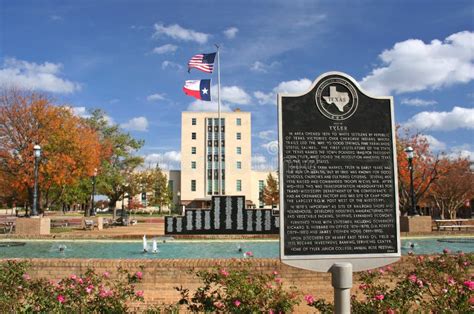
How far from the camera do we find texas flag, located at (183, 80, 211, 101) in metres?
36.9

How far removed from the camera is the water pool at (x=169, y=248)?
15664mm

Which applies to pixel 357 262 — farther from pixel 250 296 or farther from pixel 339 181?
pixel 250 296

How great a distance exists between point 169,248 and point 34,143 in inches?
599

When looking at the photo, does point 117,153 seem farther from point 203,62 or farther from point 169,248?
point 169,248

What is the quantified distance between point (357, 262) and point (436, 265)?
7.63ft

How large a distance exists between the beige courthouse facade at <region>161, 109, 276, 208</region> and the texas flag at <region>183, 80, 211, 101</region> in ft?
116

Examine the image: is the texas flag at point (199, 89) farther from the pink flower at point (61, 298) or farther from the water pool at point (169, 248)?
the pink flower at point (61, 298)

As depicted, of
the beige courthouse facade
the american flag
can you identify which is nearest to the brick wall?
the american flag

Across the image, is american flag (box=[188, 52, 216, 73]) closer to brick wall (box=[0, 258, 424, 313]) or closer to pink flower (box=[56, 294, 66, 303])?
brick wall (box=[0, 258, 424, 313])

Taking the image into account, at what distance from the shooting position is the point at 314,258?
215 inches

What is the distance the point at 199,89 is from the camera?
1458 inches

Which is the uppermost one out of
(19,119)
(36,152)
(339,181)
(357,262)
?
(19,119)

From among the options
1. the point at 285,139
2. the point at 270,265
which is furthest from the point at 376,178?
the point at 270,265

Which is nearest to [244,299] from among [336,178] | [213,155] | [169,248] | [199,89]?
[336,178]
